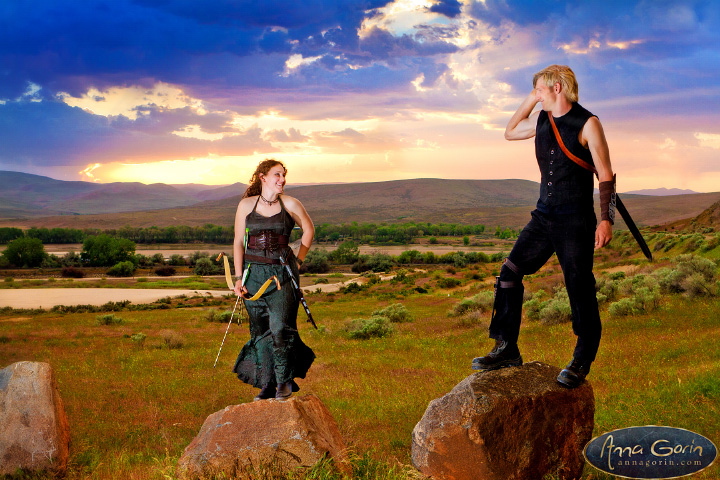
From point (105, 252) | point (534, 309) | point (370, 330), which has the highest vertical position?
point (534, 309)

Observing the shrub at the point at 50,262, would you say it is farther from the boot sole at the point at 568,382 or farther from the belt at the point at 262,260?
the boot sole at the point at 568,382

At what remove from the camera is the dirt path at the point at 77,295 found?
44219mm

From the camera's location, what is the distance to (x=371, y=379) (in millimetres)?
11938

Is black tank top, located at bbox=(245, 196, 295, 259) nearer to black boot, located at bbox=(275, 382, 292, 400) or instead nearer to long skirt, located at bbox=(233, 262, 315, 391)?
long skirt, located at bbox=(233, 262, 315, 391)

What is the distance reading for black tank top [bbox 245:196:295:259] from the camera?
6.30 meters

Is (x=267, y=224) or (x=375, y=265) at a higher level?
(x=267, y=224)

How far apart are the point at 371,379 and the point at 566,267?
7295mm

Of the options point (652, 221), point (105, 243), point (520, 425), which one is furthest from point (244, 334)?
point (652, 221)

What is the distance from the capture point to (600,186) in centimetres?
527

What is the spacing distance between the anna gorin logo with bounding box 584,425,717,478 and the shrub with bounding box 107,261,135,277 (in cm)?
7877

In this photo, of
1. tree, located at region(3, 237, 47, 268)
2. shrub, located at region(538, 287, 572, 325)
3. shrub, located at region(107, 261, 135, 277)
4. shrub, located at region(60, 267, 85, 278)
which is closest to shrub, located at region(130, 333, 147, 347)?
shrub, located at region(538, 287, 572, 325)

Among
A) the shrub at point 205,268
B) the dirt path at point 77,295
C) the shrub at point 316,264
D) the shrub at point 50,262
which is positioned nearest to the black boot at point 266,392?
the dirt path at point 77,295

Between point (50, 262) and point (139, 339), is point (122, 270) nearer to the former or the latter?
point (50, 262)

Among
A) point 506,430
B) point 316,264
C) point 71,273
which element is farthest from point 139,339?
point 71,273
